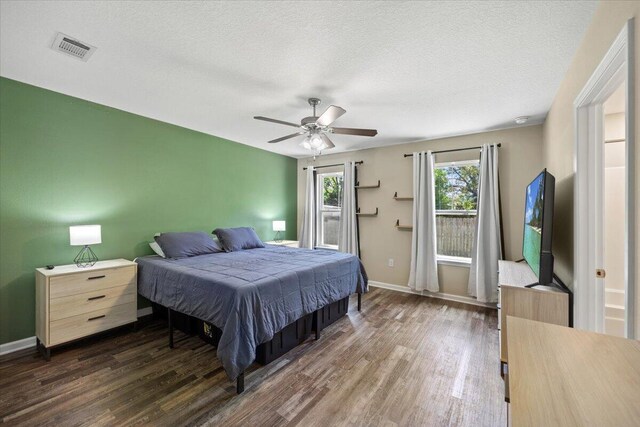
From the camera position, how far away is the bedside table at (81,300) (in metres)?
2.34

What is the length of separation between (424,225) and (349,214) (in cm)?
131

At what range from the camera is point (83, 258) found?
2885 mm

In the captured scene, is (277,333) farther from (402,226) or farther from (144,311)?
(402,226)

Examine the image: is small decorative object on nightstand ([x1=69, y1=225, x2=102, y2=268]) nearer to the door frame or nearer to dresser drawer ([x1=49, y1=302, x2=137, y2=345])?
dresser drawer ([x1=49, y1=302, x2=137, y2=345])

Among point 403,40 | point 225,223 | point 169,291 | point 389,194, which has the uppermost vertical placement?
point 403,40

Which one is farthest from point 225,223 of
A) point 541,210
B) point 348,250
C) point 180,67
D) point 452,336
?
point 541,210

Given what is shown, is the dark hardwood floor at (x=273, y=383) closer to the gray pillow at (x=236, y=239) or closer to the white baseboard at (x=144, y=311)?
the white baseboard at (x=144, y=311)

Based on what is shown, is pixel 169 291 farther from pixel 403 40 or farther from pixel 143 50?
pixel 403 40

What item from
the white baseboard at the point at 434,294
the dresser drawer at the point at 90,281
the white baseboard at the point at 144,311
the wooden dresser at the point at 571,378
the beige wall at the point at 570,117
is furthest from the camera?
the white baseboard at the point at 434,294

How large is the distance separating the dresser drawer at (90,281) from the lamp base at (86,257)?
0.30m

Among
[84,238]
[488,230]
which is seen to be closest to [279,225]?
[84,238]

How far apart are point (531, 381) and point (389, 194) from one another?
4018 millimetres

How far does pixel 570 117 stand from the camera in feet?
6.84

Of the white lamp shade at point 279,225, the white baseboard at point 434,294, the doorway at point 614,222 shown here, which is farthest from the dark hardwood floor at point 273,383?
the white lamp shade at point 279,225
